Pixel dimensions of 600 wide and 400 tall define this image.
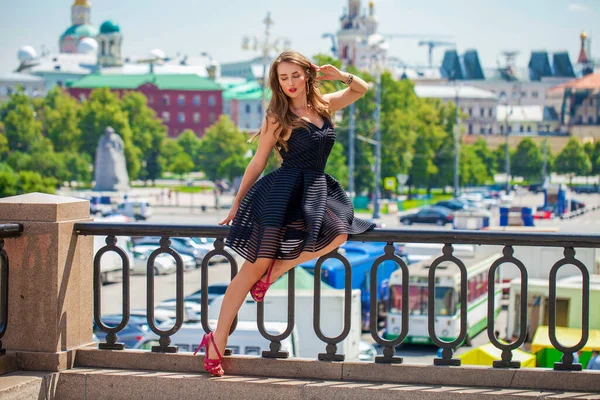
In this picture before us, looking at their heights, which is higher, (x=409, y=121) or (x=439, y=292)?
(x=409, y=121)

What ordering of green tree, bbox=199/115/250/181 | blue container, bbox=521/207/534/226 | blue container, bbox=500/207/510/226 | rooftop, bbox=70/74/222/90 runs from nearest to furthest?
1. blue container, bbox=521/207/534/226
2. blue container, bbox=500/207/510/226
3. green tree, bbox=199/115/250/181
4. rooftop, bbox=70/74/222/90

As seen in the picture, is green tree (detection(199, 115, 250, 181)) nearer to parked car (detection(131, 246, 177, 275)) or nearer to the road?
the road

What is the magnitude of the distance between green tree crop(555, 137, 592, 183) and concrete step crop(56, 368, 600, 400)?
135895 mm

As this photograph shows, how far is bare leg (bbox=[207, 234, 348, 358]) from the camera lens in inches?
227

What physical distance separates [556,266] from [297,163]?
1.52 metres

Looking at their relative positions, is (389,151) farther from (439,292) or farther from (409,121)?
(439,292)

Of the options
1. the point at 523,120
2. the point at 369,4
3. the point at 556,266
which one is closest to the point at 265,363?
the point at 556,266

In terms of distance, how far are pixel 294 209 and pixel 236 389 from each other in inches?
43.0

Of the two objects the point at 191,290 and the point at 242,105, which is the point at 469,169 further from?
the point at 191,290

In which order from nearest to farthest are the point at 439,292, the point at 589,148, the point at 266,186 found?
the point at 266,186 < the point at 439,292 < the point at 589,148

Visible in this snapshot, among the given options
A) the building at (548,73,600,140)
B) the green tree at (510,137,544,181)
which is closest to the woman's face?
the green tree at (510,137,544,181)

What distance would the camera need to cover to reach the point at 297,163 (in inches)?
226

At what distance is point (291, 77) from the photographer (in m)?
5.66

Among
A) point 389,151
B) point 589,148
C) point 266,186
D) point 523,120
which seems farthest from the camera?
point 523,120
